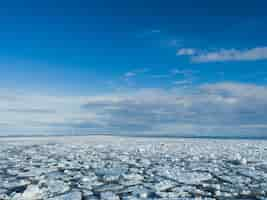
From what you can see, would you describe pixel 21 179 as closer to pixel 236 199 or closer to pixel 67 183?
pixel 67 183

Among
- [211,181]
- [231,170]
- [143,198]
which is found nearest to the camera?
[143,198]

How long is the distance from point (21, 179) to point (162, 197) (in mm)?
3291

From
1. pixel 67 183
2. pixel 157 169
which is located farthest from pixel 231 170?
pixel 67 183

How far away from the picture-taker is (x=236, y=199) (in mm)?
4707

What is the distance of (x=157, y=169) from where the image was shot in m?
7.51

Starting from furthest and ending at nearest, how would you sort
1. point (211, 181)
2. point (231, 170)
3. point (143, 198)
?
1. point (231, 170)
2. point (211, 181)
3. point (143, 198)

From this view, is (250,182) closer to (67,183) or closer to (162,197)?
(162,197)

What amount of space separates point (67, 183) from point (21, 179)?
1.19 metres

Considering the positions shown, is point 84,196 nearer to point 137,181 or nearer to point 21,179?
point 137,181

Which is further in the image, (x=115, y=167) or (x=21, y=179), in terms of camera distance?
(x=115, y=167)

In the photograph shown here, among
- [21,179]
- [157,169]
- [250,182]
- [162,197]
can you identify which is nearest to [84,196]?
[162,197]

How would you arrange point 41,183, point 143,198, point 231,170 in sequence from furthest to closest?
1. point 231,170
2. point 41,183
3. point 143,198

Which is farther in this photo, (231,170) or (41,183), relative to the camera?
(231,170)

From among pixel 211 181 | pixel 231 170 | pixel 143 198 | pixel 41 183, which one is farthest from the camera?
pixel 231 170
